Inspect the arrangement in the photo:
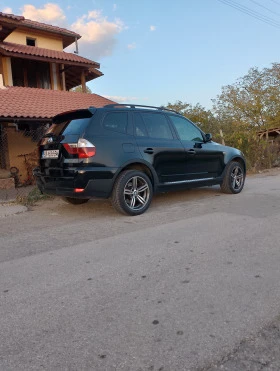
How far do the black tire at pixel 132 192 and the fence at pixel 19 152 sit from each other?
23.5 ft

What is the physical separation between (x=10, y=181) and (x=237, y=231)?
8883mm

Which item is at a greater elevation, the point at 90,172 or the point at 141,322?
the point at 90,172

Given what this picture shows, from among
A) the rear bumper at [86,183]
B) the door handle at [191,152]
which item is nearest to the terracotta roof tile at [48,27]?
the door handle at [191,152]

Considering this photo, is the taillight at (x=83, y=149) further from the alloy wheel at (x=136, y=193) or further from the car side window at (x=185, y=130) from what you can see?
the car side window at (x=185, y=130)

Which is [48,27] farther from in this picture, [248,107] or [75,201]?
[248,107]

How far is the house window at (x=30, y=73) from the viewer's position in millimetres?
→ 14609

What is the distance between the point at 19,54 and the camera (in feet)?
43.1

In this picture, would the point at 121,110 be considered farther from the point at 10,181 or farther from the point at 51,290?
the point at 10,181

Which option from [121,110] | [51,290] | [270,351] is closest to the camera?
[270,351]

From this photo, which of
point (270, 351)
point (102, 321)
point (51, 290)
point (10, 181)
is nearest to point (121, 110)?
point (51, 290)

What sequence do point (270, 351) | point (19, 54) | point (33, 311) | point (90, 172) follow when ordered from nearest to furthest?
1. point (270, 351)
2. point (33, 311)
3. point (90, 172)
4. point (19, 54)

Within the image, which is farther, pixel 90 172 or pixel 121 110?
pixel 121 110

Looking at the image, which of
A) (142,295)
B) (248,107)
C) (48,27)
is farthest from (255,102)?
(142,295)

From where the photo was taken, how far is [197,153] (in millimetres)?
6746
